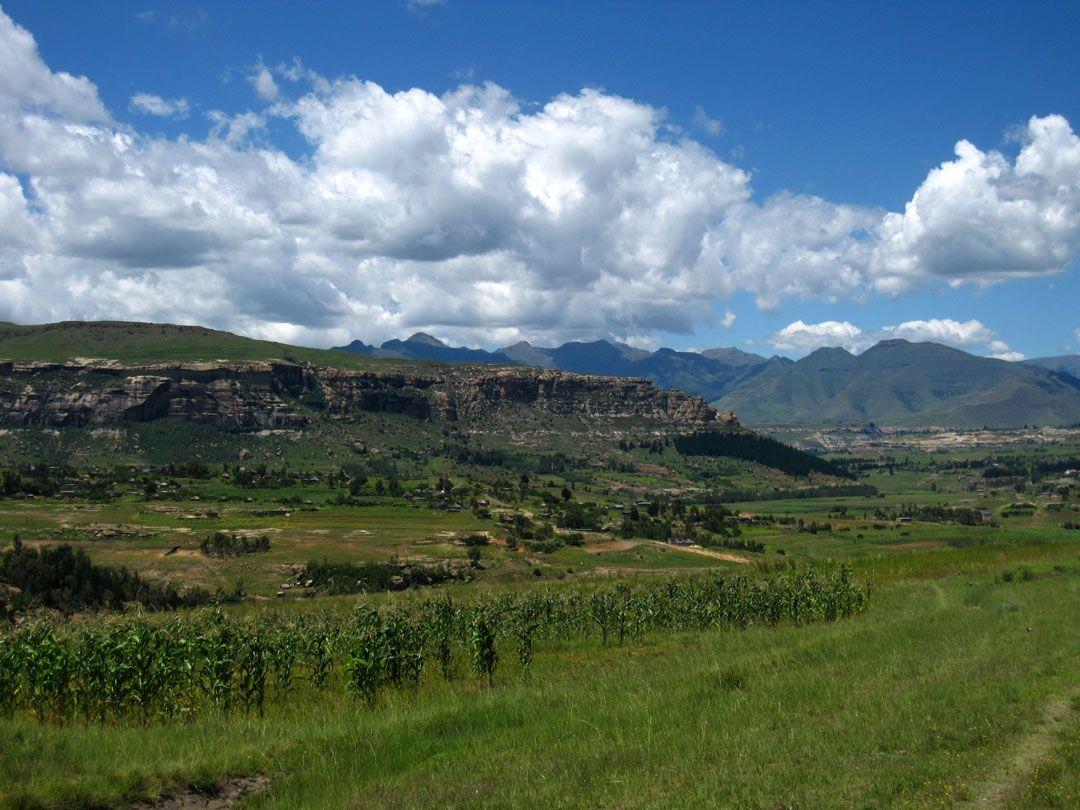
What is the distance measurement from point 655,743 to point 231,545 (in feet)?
239

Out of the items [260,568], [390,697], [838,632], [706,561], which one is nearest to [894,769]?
[390,697]

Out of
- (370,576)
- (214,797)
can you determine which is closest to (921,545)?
(370,576)

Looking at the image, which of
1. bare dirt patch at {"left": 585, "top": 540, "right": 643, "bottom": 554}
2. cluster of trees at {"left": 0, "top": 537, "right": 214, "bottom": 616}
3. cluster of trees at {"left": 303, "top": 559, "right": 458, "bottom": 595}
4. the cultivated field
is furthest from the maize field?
bare dirt patch at {"left": 585, "top": 540, "right": 643, "bottom": 554}

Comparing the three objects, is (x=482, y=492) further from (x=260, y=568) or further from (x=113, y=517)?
(x=260, y=568)

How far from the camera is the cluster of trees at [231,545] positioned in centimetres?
7581

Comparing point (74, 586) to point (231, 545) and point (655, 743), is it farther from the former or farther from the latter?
point (655, 743)

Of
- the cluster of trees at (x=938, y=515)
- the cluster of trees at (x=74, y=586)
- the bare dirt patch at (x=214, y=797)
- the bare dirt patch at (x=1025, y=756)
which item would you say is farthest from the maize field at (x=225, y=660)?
the cluster of trees at (x=938, y=515)

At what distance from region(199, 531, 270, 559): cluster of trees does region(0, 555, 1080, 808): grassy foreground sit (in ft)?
194

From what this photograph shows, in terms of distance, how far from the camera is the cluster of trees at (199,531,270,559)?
75.8 metres

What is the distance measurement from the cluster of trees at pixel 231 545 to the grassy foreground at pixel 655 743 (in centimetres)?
5917

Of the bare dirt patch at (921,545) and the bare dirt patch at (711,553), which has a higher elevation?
the bare dirt patch at (921,545)

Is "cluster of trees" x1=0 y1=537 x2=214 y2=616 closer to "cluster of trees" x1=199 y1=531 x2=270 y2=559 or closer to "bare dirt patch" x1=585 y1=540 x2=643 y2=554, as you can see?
"cluster of trees" x1=199 y1=531 x2=270 y2=559

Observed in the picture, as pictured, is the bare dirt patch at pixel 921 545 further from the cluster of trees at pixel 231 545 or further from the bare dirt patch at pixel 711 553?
the cluster of trees at pixel 231 545

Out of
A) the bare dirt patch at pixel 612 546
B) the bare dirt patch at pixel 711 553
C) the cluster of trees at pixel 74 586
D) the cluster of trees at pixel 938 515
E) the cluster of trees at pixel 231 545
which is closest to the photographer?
the cluster of trees at pixel 74 586
